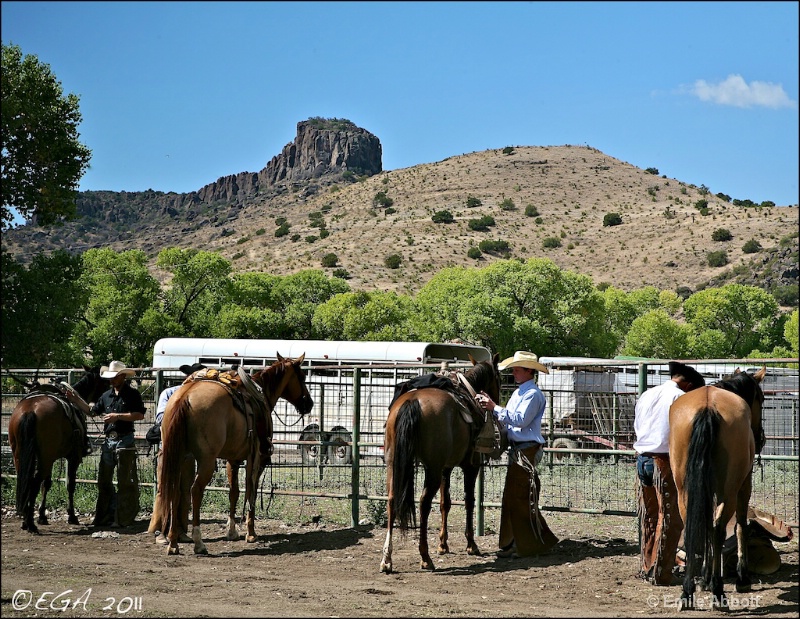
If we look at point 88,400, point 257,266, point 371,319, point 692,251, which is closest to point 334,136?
point 257,266

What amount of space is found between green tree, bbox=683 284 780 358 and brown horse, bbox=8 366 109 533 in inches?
2117

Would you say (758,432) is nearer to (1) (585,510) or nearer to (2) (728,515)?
(2) (728,515)

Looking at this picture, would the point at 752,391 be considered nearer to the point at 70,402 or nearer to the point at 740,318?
the point at 70,402

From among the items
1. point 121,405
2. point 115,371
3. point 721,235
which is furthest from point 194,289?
point 721,235

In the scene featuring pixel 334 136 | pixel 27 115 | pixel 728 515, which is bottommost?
pixel 728 515

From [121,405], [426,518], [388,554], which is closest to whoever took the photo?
[388,554]

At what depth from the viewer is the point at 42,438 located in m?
11.5

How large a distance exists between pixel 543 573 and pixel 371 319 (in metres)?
47.1

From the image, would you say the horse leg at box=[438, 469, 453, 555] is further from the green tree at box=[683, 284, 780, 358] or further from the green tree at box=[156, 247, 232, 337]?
the green tree at box=[683, 284, 780, 358]

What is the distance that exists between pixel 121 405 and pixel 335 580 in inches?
192

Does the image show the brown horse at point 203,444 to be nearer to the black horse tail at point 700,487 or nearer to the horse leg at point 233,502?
the horse leg at point 233,502

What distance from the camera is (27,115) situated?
7652mm

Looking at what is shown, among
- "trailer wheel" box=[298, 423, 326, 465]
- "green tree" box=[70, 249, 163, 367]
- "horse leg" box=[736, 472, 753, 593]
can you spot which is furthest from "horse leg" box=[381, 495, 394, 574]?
"green tree" box=[70, 249, 163, 367]

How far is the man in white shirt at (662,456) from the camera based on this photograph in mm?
7707
